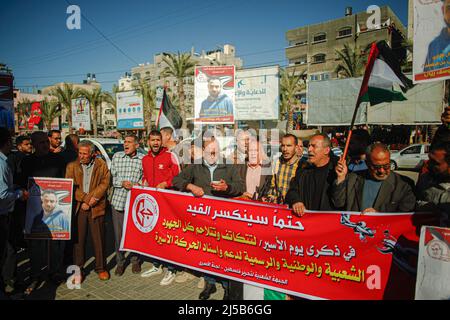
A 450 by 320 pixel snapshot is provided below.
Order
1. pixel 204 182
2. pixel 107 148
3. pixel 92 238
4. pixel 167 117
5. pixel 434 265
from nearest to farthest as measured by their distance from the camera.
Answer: pixel 434 265
pixel 204 182
pixel 92 238
pixel 167 117
pixel 107 148

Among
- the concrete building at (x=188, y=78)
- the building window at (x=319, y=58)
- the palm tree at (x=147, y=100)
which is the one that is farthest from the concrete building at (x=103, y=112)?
the building window at (x=319, y=58)

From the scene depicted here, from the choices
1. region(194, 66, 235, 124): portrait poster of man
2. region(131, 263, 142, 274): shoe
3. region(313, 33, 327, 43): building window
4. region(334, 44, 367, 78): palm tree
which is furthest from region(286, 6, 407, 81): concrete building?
region(131, 263, 142, 274): shoe

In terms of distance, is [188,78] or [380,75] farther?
[188,78]

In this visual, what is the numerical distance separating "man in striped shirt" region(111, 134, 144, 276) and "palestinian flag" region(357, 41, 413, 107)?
3.28 m

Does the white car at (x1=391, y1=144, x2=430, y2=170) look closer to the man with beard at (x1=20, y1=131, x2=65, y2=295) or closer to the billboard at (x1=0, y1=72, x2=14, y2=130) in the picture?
the man with beard at (x1=20, y1=131, x2=65, y2=295)

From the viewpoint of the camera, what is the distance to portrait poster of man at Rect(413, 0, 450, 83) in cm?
383

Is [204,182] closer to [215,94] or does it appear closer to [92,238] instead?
[92,238]

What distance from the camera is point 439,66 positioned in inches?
152

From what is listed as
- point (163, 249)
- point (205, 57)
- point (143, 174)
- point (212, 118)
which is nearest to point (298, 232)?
point (163, 249)

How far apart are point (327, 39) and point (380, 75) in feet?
128

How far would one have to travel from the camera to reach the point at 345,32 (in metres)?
36.5

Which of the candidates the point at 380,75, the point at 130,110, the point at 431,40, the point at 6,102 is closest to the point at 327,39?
the point at 130,110
